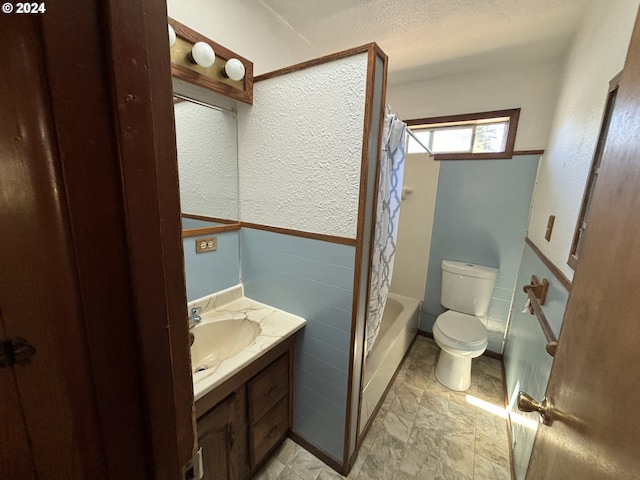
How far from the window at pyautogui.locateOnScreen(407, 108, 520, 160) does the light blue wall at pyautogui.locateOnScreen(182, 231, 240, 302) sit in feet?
6.27

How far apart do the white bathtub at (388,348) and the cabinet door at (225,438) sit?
26.2 inches

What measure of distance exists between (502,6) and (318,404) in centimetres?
238

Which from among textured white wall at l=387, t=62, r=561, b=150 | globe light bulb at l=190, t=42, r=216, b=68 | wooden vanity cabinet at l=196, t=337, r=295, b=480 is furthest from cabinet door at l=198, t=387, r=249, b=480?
textured white wall at l=387, t=62, r=561, b=150

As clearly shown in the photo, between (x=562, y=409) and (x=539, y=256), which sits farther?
(x=539, y=256)

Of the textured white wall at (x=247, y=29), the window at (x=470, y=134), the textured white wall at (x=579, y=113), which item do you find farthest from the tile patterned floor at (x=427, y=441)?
the textured white wall at (x=247, y=29)

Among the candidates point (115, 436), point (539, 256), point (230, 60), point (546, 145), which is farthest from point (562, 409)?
point (546, 145)

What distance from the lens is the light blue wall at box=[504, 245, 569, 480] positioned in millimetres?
1118

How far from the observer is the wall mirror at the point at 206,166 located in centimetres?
131

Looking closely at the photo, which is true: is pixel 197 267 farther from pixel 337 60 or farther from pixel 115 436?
pixel 337 60

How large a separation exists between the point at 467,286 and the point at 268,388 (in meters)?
1.86

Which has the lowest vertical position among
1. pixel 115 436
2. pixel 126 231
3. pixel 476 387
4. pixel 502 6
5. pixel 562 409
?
pixel 476 387

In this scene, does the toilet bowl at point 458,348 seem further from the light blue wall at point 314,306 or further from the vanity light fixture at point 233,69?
the vanity light fixture at point 233,69

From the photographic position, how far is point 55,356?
0.30m

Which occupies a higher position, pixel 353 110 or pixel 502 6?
pixel 502 6
